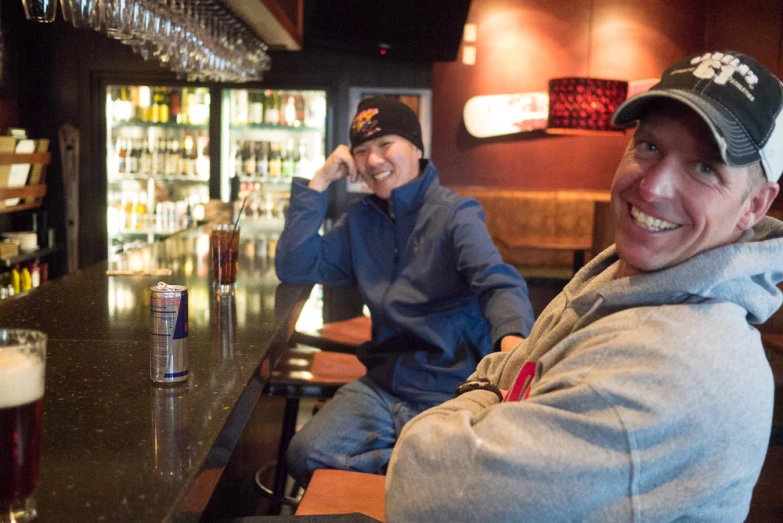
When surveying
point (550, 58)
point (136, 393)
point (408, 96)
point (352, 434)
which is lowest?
point (352, 434)

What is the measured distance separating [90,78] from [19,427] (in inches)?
217

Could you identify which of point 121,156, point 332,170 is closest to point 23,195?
point 121,156

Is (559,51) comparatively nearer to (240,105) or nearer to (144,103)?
(240,105)

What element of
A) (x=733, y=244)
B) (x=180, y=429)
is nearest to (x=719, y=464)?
(x=733, y=244)

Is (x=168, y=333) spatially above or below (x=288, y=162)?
below

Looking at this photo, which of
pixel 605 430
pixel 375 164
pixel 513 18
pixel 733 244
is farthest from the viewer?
pixel 513 18

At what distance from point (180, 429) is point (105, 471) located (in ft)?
0.59

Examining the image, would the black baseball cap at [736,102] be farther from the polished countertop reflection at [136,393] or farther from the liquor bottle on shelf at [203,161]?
the liquor bottle on shelf at [203,161]

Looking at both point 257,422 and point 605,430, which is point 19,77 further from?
point 605,430

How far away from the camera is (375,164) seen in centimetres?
256

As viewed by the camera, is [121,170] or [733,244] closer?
[733,244]

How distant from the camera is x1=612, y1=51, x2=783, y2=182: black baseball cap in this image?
1.04 m

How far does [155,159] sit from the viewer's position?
20.3 ft

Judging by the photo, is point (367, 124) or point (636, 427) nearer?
point (636, 427)
